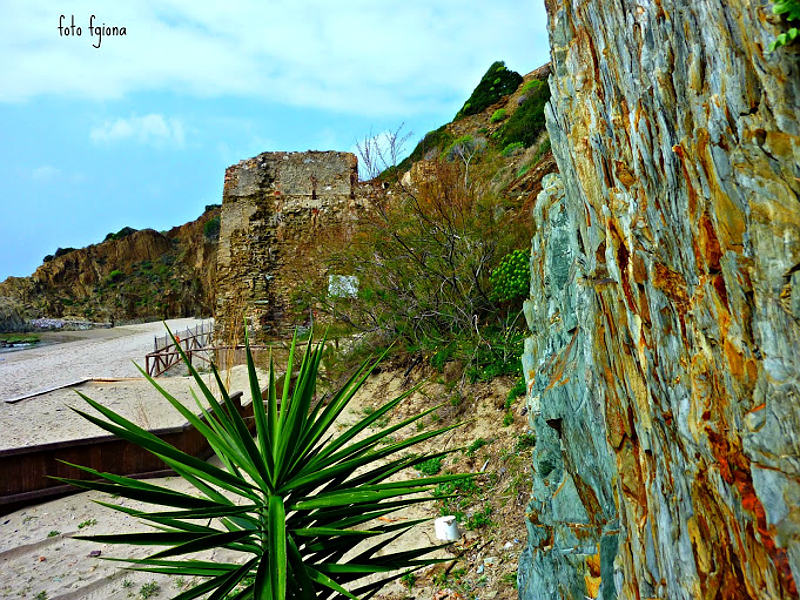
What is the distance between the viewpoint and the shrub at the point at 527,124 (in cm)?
1543

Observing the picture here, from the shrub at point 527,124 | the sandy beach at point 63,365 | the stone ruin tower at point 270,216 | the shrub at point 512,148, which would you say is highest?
the shrub at point 527,124

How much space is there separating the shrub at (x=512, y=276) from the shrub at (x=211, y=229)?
39295 millimetres

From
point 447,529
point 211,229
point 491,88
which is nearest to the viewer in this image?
point 447,529

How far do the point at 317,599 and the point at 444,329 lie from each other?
5.20 metres

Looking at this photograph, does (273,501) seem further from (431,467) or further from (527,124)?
(527,124)

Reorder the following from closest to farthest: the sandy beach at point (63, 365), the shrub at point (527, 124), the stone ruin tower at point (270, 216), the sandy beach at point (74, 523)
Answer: the sandy beach at point (74, 523) < the sandy beach at point (63, 365) < the stone ruin tower at point (270, 216) < the shrub at point (527, 124)

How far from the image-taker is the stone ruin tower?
38.2 feet

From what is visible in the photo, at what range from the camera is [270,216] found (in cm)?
1181

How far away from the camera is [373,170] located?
27.5 feet

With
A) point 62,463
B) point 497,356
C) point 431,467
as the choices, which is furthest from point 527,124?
point 62,463

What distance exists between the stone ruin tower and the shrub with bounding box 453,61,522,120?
1327 cm

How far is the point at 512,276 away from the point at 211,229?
4094cm

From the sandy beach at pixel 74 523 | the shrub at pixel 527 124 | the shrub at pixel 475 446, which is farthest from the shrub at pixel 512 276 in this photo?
the shrub at pixel 527 124

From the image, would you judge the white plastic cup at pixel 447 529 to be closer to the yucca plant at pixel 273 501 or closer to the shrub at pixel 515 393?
the yucca plant at pixel 273 501
